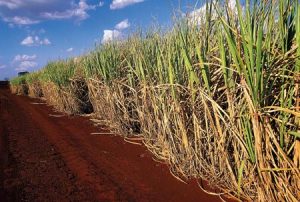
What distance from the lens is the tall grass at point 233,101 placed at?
2.80 m

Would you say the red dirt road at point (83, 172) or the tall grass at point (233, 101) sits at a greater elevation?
the tall grass at point (233, 101)

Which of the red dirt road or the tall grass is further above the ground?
the tall grass

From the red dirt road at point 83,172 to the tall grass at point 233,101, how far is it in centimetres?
30

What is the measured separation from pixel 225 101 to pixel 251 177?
2.71ft

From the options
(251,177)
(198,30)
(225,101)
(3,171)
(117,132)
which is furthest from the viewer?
(117,132)

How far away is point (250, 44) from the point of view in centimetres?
273

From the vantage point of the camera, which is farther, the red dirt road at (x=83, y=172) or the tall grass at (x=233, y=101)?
the red dirt road at (x=83, y=172)

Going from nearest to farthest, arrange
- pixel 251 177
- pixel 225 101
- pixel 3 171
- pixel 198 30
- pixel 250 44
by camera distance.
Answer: pixel 250 44 < pixel 251 177 < pixel 225 101 < pixel 198 30 < pixel 3 171

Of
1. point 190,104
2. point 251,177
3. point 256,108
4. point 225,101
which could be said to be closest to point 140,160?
point 190,104

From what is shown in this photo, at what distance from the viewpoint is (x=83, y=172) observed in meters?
4.45

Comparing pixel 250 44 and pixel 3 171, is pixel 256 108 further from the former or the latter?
pixel 3 171

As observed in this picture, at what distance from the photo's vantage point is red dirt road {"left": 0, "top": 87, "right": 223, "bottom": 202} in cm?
369

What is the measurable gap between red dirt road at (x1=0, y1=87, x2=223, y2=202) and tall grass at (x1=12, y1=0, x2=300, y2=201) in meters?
0.30

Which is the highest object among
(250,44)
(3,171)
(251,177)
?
(250,44)
